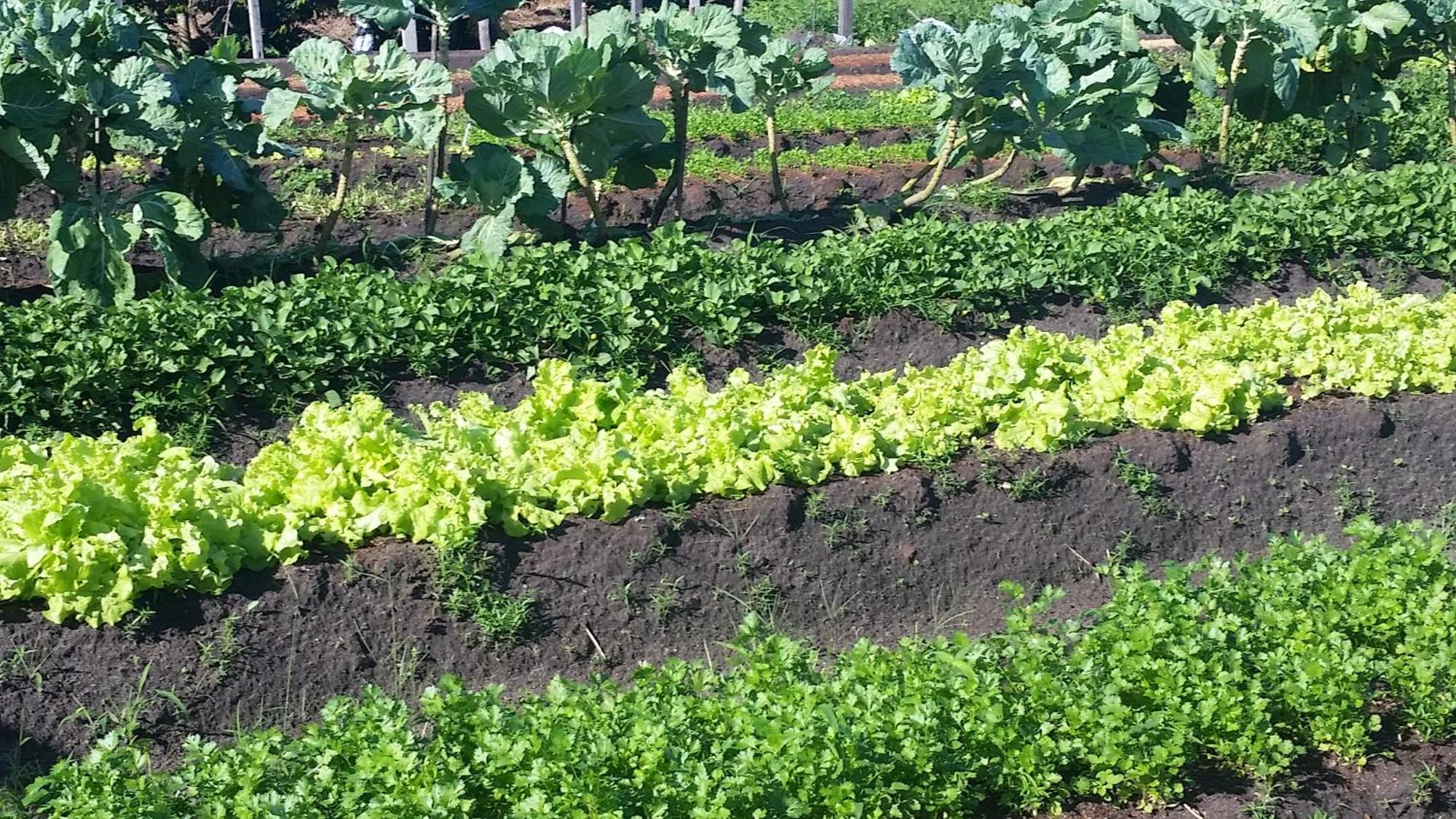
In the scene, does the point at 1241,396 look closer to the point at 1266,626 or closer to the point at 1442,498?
the point at 1442,498

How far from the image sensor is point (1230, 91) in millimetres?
10859

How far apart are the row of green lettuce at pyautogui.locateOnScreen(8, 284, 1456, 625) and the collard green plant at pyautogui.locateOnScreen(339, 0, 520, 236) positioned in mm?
1995

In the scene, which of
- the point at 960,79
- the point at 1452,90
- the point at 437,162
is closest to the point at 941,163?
the point at 960,79

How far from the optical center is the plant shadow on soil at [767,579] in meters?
4.42

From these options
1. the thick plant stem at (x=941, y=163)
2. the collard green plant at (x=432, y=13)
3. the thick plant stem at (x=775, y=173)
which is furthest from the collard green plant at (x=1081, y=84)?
the collard green plant at (x=432, y=13)

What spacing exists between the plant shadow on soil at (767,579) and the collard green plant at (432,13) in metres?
1.83

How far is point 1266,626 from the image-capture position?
446 centimetres

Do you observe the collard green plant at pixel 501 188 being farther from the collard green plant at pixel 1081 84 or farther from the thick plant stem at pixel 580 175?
the collard green plant at pixel 1081 84

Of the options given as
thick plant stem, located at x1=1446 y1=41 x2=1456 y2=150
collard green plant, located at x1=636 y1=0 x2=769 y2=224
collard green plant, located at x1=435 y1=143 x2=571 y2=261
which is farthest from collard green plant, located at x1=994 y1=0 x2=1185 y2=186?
thick plant stem, located at x1=1446 y1=41 x2=1456 y2=150

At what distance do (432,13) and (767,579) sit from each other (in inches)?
168

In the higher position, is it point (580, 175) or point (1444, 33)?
point (1444, 33)

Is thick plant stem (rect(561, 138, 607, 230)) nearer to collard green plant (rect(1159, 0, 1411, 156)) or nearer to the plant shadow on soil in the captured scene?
the plant shadow on soil

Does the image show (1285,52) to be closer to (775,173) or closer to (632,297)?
(775,173)

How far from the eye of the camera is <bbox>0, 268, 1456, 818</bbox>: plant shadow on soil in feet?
14.5
